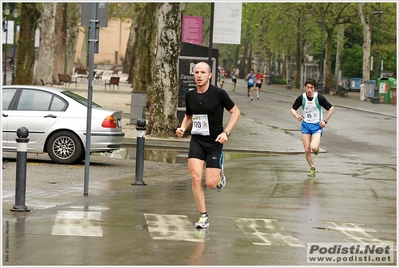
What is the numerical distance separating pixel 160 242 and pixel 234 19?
18046 millimetres

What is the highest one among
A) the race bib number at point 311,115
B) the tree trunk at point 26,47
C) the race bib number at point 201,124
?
the tree trunk at point 26,47

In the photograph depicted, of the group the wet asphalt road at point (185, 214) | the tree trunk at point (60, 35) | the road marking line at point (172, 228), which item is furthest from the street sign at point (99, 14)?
the tree trunk at point (60, 35)

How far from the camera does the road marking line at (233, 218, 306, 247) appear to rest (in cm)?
908

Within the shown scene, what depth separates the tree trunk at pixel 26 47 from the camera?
35.3 meters

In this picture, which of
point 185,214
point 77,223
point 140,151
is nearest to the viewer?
point 77,223

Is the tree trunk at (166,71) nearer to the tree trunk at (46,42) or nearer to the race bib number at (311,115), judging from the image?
the race bib number at (311,115)

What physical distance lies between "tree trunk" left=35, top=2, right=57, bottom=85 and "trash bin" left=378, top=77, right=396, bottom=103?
18.7 meters

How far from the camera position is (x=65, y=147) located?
1691 centimetres

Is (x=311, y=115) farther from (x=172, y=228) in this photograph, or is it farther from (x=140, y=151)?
(x=172, y=228)

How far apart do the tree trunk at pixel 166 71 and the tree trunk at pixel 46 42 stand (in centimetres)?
1913

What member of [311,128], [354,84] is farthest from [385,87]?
[311,128]

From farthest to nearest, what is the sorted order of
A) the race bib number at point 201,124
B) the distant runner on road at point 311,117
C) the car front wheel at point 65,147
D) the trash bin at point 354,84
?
the trash bin at point 354,84 < the car front wheel at point 65,147 < the distant runner on road at point 311,117 < the race bib number at point 201,124

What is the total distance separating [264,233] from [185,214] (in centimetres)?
158

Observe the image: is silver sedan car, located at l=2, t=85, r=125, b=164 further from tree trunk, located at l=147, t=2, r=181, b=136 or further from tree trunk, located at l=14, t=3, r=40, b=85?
tree trunk, located at l=14, t=3, r=40, b=85
